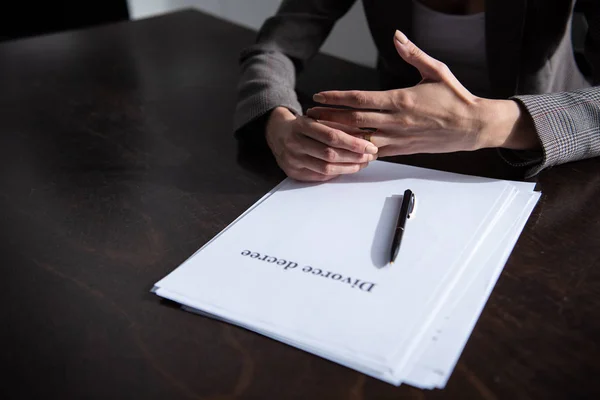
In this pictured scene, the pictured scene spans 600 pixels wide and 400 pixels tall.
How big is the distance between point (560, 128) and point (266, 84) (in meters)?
0.45

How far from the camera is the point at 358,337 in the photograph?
51 cm

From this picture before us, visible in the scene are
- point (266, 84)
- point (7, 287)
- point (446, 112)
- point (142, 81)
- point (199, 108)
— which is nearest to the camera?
point (7, 287)

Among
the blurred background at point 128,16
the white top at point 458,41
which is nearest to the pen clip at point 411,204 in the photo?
the white top at point 458,41

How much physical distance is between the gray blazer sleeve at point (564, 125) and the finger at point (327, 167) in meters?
0.22

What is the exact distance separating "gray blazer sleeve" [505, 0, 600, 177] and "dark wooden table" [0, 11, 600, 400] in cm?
3

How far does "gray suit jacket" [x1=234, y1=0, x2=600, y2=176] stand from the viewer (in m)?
0.78

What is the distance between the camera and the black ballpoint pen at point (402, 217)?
60 cm

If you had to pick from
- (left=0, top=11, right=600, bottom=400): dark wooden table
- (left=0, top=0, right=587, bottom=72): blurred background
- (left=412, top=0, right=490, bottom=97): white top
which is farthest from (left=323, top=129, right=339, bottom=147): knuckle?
(left=0, top=0, right=587, bottom=72): blurred background

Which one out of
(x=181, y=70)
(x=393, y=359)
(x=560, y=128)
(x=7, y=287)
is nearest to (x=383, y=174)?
(x=560, y=128)

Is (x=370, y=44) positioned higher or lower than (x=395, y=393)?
lower

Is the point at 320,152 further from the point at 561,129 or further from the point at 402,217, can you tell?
the point at 561,129

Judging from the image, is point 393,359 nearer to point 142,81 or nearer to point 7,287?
point 7,287

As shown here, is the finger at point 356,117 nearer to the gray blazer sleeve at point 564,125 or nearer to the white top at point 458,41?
the gray blazer sleeve at point 564,125

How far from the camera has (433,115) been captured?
29.7 inches
